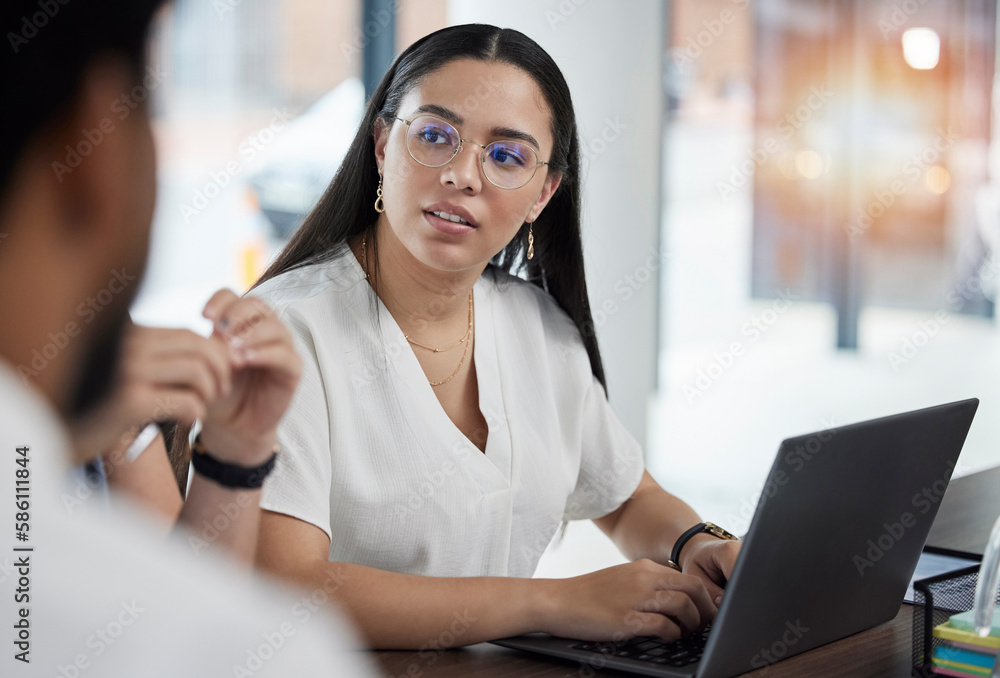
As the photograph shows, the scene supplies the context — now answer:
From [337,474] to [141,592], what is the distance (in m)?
1.08

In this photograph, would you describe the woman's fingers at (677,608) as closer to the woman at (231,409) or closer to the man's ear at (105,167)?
the woman at (231,409)

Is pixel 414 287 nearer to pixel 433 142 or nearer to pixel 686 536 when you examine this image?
pixel 433 142

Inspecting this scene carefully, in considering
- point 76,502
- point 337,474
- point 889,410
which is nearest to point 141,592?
point 76,502

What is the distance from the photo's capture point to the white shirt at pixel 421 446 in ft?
4.75

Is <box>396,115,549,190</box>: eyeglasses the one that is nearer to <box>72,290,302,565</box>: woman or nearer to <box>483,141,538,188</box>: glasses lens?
<box>483,141,538,188</box>: glasses lens

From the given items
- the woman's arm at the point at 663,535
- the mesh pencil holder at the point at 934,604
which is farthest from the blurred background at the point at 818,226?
the mesh pencil holder at the point at 934,604

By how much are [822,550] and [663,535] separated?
0.58 metres

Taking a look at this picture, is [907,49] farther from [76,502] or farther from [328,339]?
[76,502]

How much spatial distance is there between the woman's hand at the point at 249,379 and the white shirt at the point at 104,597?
414 millimetres

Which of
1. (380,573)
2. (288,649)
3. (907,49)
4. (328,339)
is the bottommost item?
(288,649)

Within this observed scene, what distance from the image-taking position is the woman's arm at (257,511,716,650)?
47.8 inches

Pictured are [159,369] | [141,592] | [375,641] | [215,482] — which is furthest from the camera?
[375,641]

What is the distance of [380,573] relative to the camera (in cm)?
131

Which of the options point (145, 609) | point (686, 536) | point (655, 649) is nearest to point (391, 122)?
point (686, 536)
